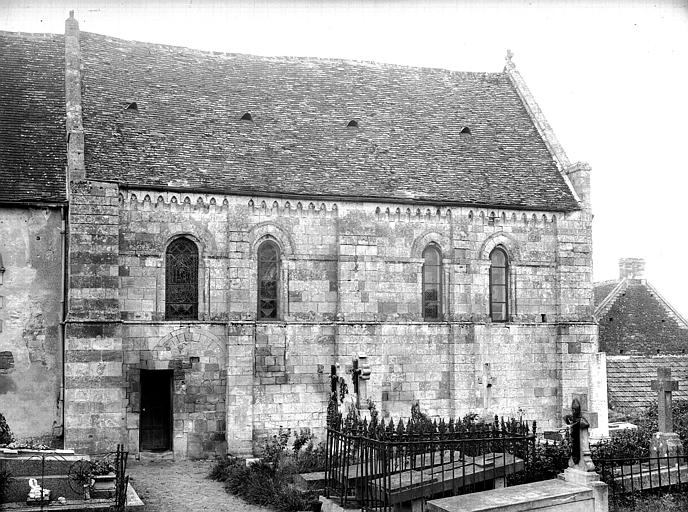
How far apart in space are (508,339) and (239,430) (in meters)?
8.56

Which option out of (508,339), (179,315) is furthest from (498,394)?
(179,315)

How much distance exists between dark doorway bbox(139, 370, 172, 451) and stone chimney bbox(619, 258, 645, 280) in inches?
751

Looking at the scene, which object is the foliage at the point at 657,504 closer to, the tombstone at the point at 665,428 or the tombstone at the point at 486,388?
the tombstone at the point at 665,428

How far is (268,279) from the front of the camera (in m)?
22.9

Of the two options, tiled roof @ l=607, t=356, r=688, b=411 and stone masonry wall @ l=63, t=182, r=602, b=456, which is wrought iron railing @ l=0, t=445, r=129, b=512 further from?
tiled roof @ l=607, t=356, r=688, b=411

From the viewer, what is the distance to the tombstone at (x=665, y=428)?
56.7 feet

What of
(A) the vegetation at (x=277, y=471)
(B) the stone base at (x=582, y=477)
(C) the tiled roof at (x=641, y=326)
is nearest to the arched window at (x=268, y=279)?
(A) the vegetation at (x=277, y=471)

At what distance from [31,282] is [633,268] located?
73.2 ft

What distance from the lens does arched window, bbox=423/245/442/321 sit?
24234mm

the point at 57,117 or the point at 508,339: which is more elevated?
the point at 57,117

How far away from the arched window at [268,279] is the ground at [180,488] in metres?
4.45

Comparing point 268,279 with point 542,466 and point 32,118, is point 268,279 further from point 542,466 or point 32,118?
point 542,466

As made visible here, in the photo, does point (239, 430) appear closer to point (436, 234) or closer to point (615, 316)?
point (436, 234)

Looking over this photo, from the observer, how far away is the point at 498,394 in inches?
951
